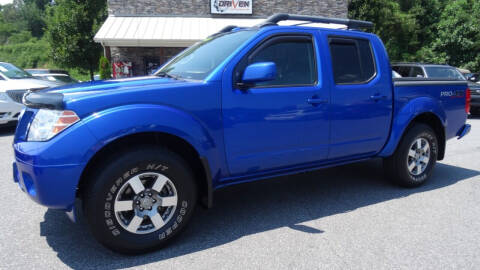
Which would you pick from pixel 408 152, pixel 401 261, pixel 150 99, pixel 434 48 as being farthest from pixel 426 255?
pixel 434 48

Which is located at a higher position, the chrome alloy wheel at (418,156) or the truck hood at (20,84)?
the truck hood at (20,84)

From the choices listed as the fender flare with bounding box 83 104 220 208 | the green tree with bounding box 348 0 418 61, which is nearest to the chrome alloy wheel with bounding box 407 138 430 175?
the fender flare with bounding box 83 104 220 208

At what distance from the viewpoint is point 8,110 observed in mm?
7832

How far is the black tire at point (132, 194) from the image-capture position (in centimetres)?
254

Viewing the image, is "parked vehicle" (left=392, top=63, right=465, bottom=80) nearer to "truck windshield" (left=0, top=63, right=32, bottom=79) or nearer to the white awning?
the white awning

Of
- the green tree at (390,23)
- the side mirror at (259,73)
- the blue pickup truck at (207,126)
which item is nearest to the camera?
the blue pickup truck at (207,126)

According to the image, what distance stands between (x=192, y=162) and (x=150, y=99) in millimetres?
669

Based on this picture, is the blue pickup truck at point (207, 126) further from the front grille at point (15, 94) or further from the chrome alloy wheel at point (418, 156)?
the front grille at point (15, 94)

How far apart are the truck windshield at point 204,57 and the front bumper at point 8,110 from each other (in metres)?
5.86

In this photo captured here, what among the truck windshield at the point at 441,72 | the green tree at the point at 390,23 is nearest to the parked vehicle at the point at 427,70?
the truck windshield at the point at 441,72

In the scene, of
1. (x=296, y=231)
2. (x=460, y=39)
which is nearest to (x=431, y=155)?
(x=296, y=231)

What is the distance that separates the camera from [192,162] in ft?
9.89

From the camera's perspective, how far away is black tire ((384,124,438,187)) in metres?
4.26

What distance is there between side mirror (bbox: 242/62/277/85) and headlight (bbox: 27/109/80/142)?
1362 millimetres
